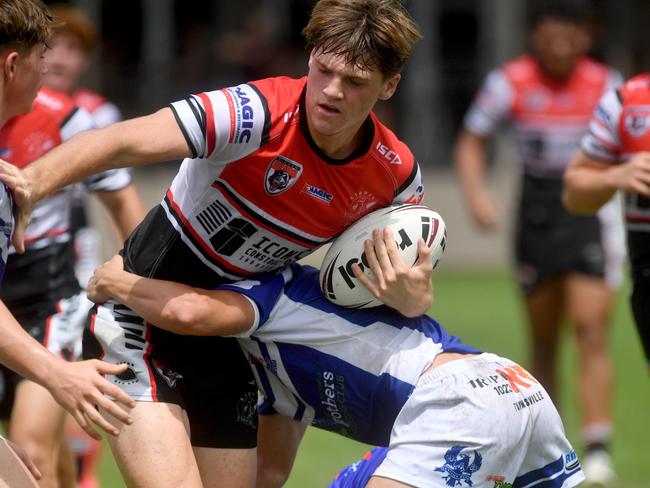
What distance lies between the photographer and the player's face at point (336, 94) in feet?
12.8

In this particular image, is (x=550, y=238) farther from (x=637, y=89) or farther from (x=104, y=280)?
(x=104, y=280)

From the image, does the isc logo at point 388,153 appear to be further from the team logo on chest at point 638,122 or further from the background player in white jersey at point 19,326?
the team logo on chest at point 638,122

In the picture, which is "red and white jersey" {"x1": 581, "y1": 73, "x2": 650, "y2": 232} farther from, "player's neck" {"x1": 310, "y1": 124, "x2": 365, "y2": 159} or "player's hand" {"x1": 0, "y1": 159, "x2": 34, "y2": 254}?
"player's hand" {"x1": 0, "y1": 159, "x2": 34, "y2": 254}

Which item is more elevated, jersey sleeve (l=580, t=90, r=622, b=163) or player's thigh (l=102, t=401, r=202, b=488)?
jersey sleeve (l=580, t=90, r=622, b=163)

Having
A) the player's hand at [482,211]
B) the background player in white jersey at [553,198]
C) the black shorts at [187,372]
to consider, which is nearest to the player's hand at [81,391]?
the black shorts at [187,372]

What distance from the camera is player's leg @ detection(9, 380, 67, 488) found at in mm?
4941

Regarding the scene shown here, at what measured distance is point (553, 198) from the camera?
7.95 m

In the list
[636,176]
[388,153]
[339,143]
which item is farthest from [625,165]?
[339,143]

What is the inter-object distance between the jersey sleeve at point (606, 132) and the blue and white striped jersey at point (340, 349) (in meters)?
1.44

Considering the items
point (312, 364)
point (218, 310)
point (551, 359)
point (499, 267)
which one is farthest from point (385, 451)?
point (499, 267)

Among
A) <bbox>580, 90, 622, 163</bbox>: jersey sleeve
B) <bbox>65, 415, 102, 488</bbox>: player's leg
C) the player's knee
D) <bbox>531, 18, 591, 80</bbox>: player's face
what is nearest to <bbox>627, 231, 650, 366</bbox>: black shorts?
<bbox>580, 90, 622, 163</bbox>: jersey sleeve

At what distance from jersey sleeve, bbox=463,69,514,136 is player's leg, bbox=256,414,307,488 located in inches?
160

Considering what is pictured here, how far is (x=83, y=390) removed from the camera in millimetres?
3338

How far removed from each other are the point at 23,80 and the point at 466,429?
175 centimetres
